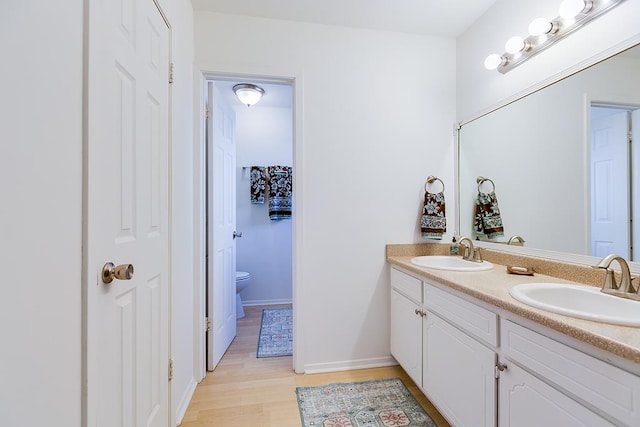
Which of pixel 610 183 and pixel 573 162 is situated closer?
pixel 610 183

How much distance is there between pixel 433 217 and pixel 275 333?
177cm

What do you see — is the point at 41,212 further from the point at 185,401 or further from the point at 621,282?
the point at 621,282

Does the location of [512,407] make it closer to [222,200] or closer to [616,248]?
[616,248]

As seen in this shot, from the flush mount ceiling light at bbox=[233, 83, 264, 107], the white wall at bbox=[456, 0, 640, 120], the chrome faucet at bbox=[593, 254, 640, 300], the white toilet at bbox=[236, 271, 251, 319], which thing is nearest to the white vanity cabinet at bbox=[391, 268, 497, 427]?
the chrome faucet at bbox=[593, 254, 640, 300]

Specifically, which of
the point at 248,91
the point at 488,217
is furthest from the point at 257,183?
the point at 488,217

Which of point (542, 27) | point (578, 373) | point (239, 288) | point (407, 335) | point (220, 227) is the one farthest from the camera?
point (239, 288)

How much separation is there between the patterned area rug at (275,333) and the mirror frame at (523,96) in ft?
5.66

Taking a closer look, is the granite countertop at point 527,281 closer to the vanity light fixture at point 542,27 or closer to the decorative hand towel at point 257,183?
the vanity light fixture at point 542,27

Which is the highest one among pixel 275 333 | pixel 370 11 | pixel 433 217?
pixel 370 11

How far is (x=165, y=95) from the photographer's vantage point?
1373 millimetres

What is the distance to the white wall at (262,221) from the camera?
11.7 ft

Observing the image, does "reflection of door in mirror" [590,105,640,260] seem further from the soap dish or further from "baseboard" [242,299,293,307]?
"baseboard" [242,299,293,307]

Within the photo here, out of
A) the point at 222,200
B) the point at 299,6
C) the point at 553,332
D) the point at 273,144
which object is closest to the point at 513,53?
the point at 299,6

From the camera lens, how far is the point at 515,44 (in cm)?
163
